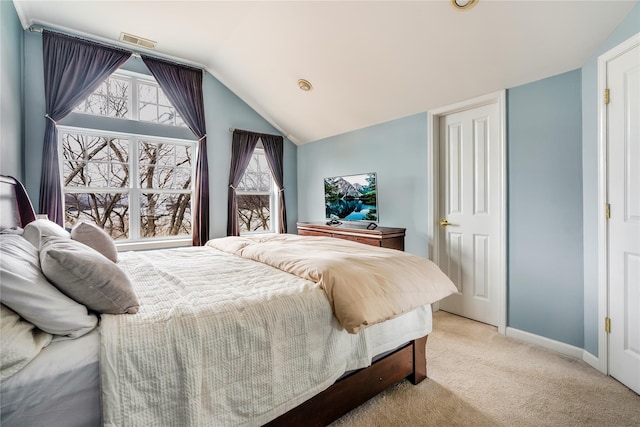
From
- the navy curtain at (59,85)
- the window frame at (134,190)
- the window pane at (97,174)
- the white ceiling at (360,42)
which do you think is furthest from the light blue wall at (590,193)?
the window pane at (97,174)

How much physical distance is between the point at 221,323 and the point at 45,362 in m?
0.49

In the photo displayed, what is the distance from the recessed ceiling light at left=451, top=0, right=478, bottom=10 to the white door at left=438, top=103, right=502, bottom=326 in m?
0.96

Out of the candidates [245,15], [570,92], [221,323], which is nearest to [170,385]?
[221,323]

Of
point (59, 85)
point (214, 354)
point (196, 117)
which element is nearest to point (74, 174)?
point (59, 85)

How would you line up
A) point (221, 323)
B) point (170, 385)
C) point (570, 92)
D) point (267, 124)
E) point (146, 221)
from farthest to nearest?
point (267, 124), point (146, 221), point (570, 92), point (221, 323), point (170, 385)

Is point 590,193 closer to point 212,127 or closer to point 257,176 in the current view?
point 257,176

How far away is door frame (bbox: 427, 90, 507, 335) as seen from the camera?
2.57 meters

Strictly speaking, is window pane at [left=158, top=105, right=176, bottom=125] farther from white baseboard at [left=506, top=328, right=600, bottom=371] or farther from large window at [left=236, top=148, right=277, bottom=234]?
white baseboard at [left=506, top=328, right=600, bottom=371]

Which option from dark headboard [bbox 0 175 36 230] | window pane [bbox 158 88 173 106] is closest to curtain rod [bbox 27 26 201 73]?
window pane [bbox 158 88 173 106]

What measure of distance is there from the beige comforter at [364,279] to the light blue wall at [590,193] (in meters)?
1.16

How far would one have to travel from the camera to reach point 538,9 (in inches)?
77.0

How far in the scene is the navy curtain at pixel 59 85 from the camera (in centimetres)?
299

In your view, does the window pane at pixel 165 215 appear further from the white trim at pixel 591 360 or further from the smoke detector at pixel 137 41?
the white trim at pixel 591 360

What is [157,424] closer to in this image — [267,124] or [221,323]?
[221,323]
